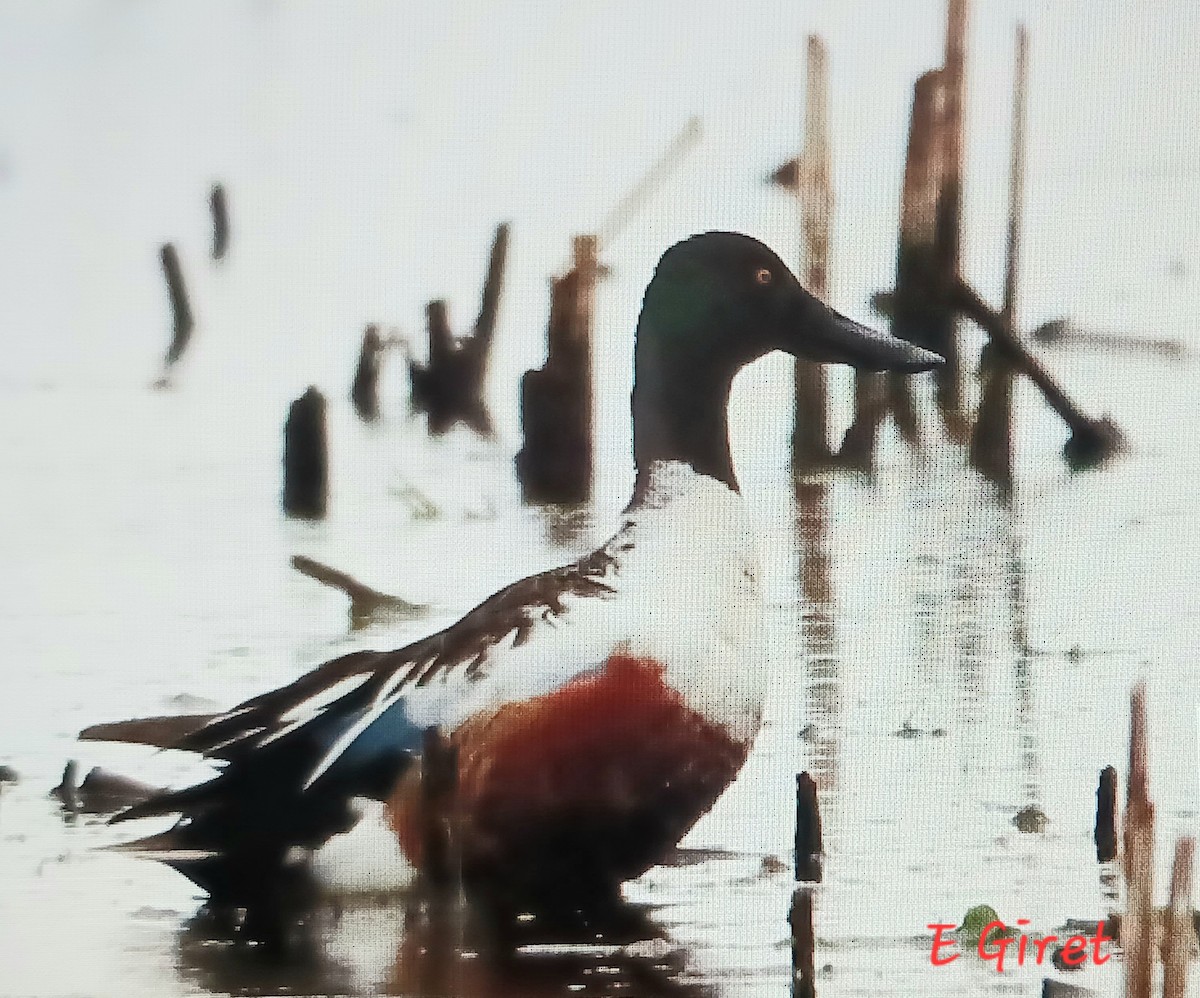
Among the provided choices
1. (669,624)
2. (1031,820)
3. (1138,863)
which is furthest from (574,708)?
(1138,863)

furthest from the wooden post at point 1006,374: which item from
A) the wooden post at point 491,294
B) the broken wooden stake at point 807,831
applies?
the wooden post at point 491,294

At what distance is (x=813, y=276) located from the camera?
1.68 m

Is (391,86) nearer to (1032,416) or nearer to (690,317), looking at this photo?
(690,317)

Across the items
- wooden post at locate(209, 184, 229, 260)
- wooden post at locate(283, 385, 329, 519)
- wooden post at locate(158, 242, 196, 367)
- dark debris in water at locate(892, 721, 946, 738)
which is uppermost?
wooden post at locate(209, 184, 229, 260)

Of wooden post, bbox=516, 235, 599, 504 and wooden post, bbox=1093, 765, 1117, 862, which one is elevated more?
wooden post, bbox=516, 235, 599, 504

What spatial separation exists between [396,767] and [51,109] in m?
0.73

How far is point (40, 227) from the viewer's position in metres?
1.71

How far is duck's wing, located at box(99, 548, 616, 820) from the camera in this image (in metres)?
1.61

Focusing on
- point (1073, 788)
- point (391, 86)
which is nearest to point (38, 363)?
point (391, 86)

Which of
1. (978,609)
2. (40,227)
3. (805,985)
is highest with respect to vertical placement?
(40,227)

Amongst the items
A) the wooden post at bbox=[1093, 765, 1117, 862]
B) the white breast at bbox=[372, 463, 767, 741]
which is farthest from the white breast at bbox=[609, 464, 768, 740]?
the wooden post at bbox=[1093, 765, 1117, 862]

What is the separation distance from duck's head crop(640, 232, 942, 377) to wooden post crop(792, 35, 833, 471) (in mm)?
18
